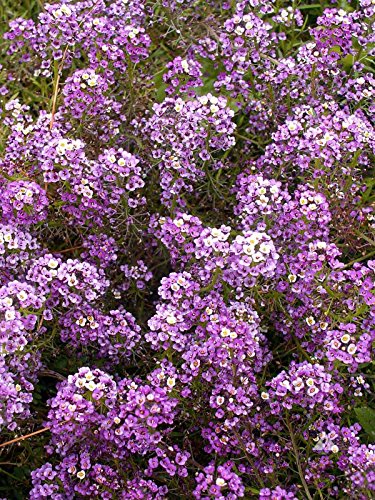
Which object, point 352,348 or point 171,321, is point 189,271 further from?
point 352,348

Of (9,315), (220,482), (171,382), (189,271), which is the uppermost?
(189,271)

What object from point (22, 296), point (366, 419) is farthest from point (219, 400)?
point (22, 296)

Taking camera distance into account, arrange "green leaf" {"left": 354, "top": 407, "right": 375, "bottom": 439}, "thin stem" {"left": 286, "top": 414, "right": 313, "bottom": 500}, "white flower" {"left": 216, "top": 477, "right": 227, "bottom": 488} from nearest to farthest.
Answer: "white flower" {"left": 216, "top": 477, "right": 227, "bottom": 488}
"thin stem" {"left": 286, "top": 414, "right": 313, "bottom": 500}
"green leaf" {"left": 354, "top": 407, "right": 375, "bottom": 439}

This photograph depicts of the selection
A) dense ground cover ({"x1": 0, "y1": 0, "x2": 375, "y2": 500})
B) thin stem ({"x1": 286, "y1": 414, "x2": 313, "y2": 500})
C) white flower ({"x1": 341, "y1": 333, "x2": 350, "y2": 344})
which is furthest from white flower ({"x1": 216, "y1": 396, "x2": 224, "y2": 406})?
white flower ({"x1": 341, "y1": 333, "x2": 350, "y2": 344})

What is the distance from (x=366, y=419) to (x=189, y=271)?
38.4 inches

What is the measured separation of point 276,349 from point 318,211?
74 cm

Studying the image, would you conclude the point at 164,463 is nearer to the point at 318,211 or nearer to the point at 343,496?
the point at 343,496

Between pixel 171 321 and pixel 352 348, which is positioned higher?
pixel 171 321

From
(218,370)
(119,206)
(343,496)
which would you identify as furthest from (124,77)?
(343,496)

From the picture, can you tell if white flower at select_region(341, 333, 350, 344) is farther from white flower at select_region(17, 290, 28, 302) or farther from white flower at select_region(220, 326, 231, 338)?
white flower at select_region(17, 290, 28, 302)

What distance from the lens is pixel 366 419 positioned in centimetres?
343

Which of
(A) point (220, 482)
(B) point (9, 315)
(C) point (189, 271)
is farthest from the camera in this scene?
(C) point (189, 271)

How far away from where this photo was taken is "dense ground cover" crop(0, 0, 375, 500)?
3.20 m

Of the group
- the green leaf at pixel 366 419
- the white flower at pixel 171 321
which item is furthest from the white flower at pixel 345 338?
the white flower at pixel 171 321
